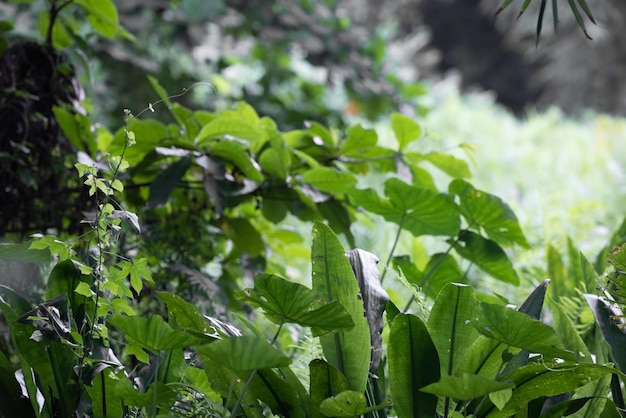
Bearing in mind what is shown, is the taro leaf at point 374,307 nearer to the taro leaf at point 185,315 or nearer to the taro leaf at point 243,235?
the taro leaf at point 185,315

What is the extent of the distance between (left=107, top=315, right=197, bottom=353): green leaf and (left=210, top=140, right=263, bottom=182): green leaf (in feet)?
2.37

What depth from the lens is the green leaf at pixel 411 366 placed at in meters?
1.09

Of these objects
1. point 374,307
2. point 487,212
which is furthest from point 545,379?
point 487,212

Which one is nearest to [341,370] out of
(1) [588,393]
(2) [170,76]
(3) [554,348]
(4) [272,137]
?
(3) [554,348]

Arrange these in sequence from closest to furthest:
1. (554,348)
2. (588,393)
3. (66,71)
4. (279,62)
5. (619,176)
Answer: (554,348)
(588,393)
(66,71)
(619,176)
(279,62)

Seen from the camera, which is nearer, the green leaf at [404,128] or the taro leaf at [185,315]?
the taro leaf at [185,315]

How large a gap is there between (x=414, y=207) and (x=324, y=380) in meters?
0.58

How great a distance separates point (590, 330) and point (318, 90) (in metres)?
2.68

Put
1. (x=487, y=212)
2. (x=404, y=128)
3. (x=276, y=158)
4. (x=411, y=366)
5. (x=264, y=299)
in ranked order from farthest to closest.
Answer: (x=404, y=128) < (x=276, y=158) < (x=487, y=212) < (x=264, y=299) < (x=411, y=366)

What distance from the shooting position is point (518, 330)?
3.16ft

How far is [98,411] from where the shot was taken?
1.08 meters

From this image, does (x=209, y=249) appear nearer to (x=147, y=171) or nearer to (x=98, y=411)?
(x=147, y=171)

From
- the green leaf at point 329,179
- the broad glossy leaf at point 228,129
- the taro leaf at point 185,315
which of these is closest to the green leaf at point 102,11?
the broad glossy leaf at point 228,129

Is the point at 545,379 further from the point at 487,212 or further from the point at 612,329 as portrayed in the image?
the point at 487,212
